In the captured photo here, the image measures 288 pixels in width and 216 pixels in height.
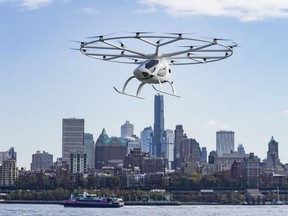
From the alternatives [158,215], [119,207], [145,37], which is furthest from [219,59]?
[119,207]

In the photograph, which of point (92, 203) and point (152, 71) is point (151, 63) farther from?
point (92, 203)

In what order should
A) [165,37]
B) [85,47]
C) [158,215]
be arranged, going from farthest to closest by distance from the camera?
1. [158,215]
2. [85,47]
3. [165,37]

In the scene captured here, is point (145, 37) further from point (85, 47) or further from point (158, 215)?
point (158, 215)

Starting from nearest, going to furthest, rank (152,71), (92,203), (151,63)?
(152,71) < (151,63) < (92,203)

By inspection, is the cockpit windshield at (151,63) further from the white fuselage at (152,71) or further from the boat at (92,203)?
the boat at (92,203)

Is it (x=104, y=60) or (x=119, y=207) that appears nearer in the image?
(x=104, y=60)

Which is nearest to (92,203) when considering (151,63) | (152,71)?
(151,63)

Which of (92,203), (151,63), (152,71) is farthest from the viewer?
(92,203)

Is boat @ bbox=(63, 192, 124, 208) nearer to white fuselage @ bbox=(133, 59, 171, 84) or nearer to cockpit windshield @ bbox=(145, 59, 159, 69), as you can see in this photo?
white fuselage @ bbox=(133, 59, 171, 84)
